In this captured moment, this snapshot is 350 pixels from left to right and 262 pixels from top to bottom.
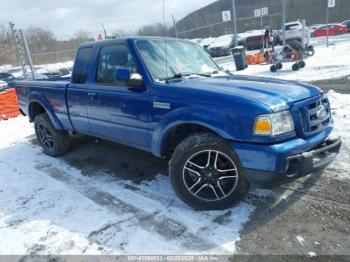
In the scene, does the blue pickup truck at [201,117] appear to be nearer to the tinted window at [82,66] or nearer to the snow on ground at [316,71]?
the tinted window at [82,66]

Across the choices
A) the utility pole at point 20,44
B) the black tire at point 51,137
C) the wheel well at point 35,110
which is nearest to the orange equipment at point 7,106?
the utility pole at point 20,44

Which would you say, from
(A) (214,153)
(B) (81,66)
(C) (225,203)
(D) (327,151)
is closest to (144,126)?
(A) (214,153)

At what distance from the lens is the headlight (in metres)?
2.93

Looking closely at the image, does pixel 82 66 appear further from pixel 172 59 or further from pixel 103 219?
pixel 103 219

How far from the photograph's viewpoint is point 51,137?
586 cm

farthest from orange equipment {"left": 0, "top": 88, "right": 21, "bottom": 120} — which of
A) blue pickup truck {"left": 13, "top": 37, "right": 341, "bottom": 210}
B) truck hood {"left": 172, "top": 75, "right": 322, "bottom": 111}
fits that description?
truck hood {"left": 172, "top": 75, "right": 322, "bottom": 111}

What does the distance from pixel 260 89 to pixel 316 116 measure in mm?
646

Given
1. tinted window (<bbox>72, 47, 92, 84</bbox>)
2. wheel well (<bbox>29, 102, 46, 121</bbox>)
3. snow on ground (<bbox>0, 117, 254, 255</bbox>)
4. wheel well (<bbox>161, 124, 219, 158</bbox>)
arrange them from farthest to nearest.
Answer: wheel well (<bbox>29, 102, 46, 121</bbox>) → tinted window (<bbox>72, 47, 92, 84</bbox>) → wheel well (<bbox>161, 124, 219, 158</bbox>) → snow on ground (<bbox>0, 117, 254, 255</bbox>)

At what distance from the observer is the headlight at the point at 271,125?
2.93 metres

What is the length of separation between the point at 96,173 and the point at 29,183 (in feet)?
3.19

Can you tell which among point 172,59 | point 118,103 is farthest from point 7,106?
point 172,59

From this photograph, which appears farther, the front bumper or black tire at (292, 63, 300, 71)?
black tire at (292, 63, 300, 71)

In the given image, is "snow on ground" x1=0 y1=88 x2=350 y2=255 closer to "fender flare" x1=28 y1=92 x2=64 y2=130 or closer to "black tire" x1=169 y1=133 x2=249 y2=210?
"black tire" x1=169 y1=133 x2=249 y2=210

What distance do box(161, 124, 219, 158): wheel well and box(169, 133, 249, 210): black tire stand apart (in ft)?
0.60
